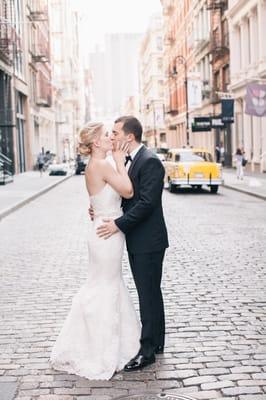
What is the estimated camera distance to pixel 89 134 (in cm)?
447

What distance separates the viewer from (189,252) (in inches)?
401

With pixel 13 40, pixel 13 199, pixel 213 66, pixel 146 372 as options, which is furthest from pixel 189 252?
pixel 213 66

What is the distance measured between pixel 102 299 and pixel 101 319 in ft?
0.48

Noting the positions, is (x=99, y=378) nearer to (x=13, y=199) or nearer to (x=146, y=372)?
(x=146, y=372)

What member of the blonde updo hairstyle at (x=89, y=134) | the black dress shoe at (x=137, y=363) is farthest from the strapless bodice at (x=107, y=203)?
the black dress shoe at (x=137, y=363)

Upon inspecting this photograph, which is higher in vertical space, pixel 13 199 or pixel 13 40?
pixel 13 40

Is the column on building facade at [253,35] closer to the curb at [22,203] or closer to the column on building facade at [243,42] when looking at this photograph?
the column on building facade at [243,42]

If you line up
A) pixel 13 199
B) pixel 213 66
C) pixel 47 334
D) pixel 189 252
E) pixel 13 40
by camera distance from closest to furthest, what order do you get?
1. pixel 47 334
2. pixel 189 252
3. pixel 13 199
4. pixel 13 40
5. pixel 213 66

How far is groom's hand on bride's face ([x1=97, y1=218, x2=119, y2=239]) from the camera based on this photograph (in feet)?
14.7

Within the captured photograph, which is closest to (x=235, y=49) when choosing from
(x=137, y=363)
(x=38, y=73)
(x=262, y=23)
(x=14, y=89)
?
(x=262, y=23)

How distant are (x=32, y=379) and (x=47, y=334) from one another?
1.16m

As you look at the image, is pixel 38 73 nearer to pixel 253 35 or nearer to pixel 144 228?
pixel 253 35

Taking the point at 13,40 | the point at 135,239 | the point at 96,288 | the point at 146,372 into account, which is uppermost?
the point at 13,40

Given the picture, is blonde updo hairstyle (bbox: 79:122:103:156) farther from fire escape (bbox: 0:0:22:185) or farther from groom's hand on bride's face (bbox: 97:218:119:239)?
fire escape (bbox: 0:0:22:185)
